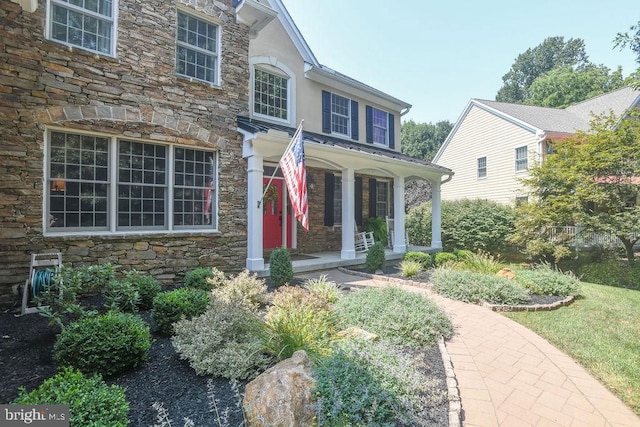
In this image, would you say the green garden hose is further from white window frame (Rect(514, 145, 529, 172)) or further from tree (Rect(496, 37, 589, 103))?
tree (Rect(496, 37, 589, 103))

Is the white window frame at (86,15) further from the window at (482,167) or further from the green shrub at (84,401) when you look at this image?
the window at (482,167)

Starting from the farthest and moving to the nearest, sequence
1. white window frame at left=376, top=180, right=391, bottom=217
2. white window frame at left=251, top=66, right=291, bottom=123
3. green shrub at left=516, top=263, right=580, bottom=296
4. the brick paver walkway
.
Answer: white window frame at left=376, top=180, right=391, bottom=217 → white window frame at left=251, top=66, right=291, bottom=123 → green shrub at left=516, top=263, right=580, bottom=296 → the brick paver walkway

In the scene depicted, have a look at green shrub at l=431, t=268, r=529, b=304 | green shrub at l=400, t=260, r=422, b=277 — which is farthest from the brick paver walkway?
green shrub at l=400, t=260, r=422, b=277

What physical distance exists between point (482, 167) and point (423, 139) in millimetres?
19935

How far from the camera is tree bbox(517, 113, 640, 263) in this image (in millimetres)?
9484

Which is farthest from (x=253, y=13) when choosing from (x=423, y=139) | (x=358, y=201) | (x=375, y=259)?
(x=423, y=139)

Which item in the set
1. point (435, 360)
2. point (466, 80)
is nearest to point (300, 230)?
point (435, 360)

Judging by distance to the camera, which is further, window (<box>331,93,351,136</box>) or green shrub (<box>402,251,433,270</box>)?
window (<box>331,93,351,136</box>)

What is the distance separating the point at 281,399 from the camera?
2.22m

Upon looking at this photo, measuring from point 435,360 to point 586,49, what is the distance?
183ft

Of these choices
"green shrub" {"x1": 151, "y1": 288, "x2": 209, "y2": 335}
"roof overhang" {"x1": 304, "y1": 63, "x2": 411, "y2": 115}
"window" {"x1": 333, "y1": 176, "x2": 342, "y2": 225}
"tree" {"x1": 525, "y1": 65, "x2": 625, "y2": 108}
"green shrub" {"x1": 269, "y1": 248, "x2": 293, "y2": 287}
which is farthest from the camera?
"tree" {"x1": 525, "y1": 65, "x2": 625, "y2": 108}

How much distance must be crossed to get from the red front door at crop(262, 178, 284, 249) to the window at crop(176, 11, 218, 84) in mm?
3254

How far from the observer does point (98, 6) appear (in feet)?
18.4

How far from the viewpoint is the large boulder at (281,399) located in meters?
2.15
